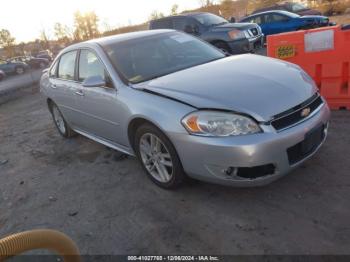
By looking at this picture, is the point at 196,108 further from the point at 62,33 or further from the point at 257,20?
the point at 62,33

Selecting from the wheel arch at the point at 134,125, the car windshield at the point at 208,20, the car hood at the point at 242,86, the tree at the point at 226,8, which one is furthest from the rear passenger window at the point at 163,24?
the tree at the point at 226,8

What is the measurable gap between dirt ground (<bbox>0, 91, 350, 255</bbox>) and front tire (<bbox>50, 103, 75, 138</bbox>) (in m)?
1.12

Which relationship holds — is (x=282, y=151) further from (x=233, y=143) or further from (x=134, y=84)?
(x=134, y=84)

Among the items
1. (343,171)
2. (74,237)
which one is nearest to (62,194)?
(74,237)

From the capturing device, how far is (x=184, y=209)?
3.47 m

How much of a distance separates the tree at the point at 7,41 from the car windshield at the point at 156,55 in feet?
173

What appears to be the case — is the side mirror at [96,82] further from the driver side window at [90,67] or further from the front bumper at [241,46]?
the front bumper at [241,46]

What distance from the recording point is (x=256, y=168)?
10.1 feet

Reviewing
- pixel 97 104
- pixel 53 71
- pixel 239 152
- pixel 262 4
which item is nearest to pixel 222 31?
pixel 53 71

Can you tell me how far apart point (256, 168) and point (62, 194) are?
7.95ft

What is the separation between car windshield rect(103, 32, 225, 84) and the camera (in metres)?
4.11

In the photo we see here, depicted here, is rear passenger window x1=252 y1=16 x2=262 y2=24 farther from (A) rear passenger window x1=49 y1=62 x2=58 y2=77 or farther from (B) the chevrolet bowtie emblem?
(B) the chevrolet bowtie emblem

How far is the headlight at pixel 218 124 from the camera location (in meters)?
3.02

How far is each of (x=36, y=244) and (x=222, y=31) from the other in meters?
9.34
